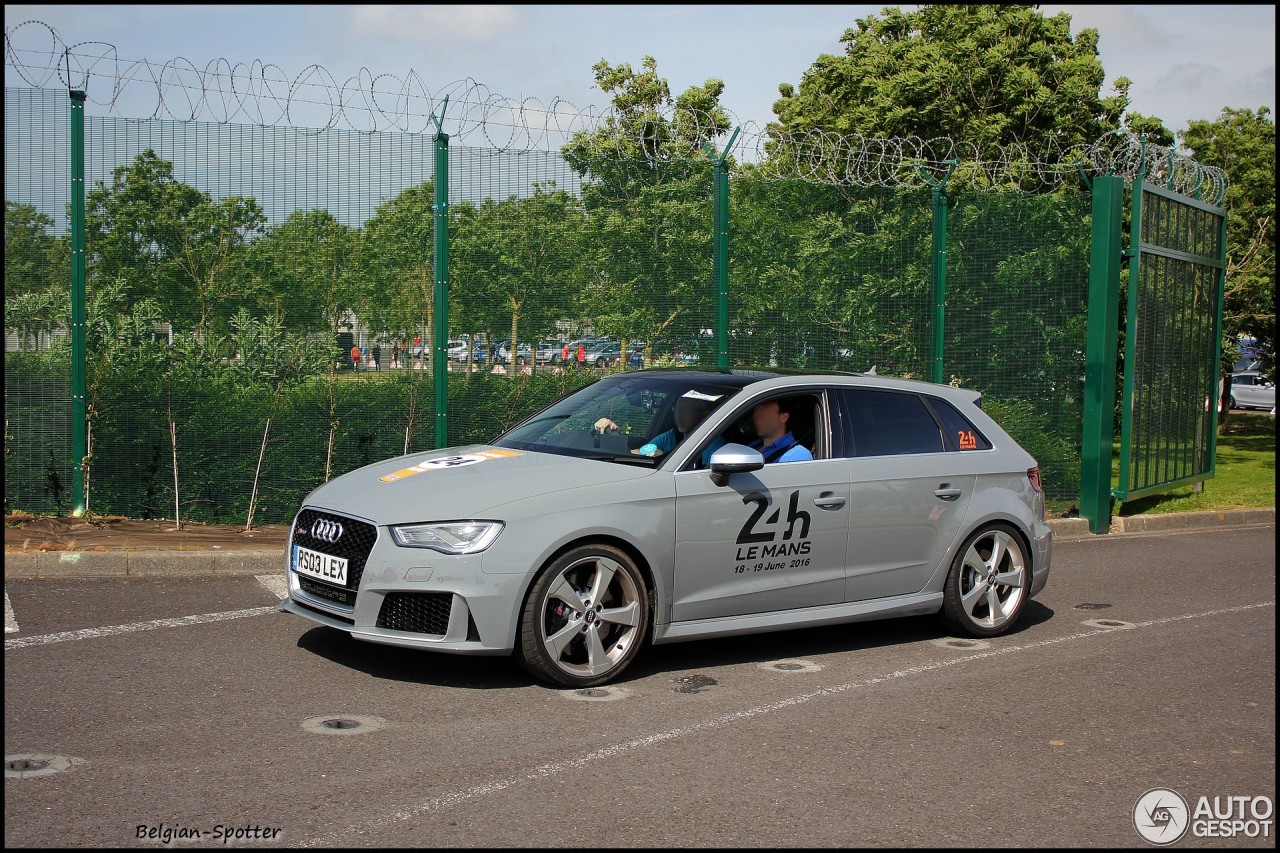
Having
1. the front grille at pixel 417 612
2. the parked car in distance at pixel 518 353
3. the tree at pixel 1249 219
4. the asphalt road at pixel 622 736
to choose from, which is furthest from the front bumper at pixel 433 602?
the tree at pixel 1249 219

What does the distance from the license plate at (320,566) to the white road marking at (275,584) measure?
172 centimetres

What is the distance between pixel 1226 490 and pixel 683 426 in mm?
11890

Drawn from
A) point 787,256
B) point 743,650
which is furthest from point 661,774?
point 787,256

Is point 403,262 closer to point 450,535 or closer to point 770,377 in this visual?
point 770,377

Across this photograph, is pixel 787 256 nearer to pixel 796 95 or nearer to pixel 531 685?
pixel 531 685

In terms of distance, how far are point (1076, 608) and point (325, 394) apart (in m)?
6.06

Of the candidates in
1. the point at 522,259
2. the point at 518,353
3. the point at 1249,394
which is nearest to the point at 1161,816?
the point at 518,353

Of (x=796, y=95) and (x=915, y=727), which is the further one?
(x=796, y=95)

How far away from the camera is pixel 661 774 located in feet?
15.6

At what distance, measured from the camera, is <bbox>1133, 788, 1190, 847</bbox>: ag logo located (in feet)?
14.3

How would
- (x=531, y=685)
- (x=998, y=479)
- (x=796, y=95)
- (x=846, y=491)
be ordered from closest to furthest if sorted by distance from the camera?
(x=531, y=685) → (x=846, y=491) → (x=998, y=479) → (x=796, y=95)

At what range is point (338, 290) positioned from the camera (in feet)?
33.1

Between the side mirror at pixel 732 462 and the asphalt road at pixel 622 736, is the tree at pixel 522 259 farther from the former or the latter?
the side mirror at pixel 732 462

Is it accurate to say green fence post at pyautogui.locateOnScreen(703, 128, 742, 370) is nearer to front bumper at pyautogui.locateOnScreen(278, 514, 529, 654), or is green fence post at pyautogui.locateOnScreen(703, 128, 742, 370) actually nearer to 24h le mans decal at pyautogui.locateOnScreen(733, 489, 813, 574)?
24h le mans decal at pyautogui.locateOnScreen(733, 489, 813, 574)
